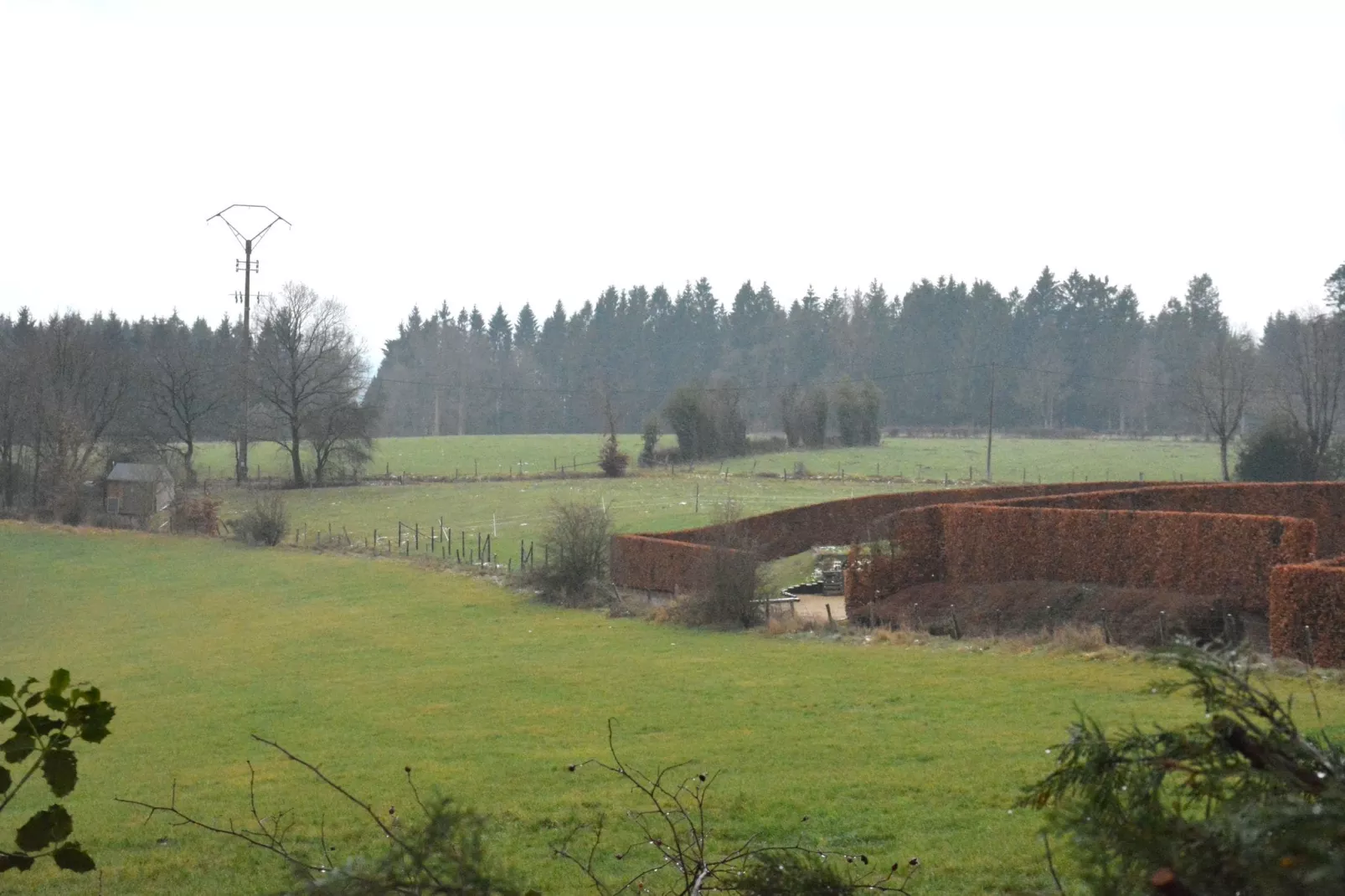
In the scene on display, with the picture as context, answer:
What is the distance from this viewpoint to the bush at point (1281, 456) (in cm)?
5706

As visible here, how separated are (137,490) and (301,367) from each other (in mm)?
18431

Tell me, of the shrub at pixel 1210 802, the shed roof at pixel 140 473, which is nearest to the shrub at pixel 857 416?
the shed roof at pixel 140 473

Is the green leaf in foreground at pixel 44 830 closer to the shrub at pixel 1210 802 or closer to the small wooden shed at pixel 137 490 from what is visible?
the shrub at pixel 1210 802

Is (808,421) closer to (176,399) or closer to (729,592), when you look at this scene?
(176,399)

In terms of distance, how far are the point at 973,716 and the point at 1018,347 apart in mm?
109261

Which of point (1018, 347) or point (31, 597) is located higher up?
point (1018, 347)

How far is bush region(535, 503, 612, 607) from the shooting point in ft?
117

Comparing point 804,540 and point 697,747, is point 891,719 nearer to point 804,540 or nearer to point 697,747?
point 697,747

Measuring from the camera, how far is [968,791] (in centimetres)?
1209

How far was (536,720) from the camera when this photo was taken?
18.6 meters

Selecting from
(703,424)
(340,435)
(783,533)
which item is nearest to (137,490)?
(340,435)

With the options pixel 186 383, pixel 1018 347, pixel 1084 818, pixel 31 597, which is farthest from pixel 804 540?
pixel 1018 347

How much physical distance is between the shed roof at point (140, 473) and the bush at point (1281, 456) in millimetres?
53722

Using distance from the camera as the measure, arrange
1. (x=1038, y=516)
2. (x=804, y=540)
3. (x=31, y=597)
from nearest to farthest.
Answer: (x=1038, y=516) → (x=31, y=597) → (x=804, y=540)
